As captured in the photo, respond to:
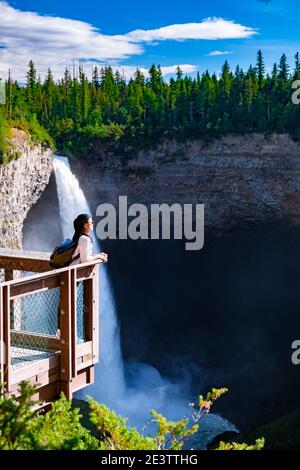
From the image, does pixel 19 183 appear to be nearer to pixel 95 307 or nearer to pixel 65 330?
pixel 95 307

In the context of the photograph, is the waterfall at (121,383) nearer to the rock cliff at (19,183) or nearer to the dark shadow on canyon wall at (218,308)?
the dark shadow on canyon wall at (218,308)

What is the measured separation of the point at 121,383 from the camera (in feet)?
121

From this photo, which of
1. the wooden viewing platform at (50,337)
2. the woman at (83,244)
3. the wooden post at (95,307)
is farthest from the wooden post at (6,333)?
the wooden post at (95,307)

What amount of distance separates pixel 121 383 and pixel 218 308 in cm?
965

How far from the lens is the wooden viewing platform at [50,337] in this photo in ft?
24.8

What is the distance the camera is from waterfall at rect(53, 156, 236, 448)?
33.1 meters

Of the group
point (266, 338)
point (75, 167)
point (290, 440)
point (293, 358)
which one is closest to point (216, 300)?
point (266, 338)

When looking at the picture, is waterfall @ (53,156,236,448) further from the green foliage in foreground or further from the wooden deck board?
the green foliage in foreground

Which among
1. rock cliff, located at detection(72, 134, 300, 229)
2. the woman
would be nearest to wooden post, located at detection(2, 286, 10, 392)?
the woman

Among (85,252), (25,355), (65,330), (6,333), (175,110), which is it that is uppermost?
(175,110)

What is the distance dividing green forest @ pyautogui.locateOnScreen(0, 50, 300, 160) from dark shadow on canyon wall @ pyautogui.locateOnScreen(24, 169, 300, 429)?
305 inches

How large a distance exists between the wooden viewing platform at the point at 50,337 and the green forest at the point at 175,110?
109 feet

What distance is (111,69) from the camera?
73.7 m

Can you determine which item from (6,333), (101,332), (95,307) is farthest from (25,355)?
(101,332)
